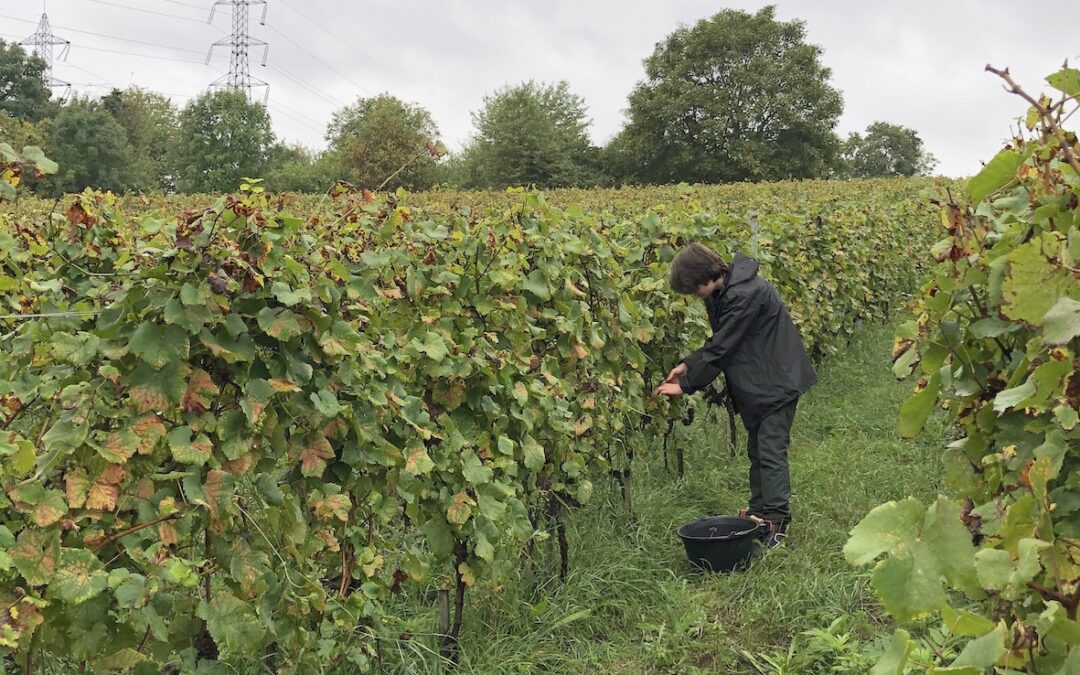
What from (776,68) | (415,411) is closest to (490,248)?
(415,411)

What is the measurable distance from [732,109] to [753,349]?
5148 cm

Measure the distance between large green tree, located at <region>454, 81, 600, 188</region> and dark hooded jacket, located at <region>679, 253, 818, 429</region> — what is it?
41.7 m

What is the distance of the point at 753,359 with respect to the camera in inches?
178

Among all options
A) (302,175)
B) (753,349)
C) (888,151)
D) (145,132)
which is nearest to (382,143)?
(302,175)

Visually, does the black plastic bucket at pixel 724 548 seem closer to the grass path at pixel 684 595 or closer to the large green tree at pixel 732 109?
the grass path at pixel 684 595

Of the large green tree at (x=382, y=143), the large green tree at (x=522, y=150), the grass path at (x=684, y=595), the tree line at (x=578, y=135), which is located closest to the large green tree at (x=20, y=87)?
the tree line at (x=578, y=135)

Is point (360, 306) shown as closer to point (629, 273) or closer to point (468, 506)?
point (468, 506)

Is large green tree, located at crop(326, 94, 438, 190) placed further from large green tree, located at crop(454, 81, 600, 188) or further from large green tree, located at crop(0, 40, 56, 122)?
large green tree, located at crop(0, 40, 56, 122)

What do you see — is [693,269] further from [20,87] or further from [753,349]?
[20,87]

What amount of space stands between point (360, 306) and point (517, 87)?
58475 mm

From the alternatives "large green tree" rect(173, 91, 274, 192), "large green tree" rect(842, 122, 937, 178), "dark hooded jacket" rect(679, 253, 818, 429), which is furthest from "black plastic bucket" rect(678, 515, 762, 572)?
"large green tree" rect(842, 122, 937, 178)

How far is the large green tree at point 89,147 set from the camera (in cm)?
4738

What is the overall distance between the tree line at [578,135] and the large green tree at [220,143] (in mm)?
94

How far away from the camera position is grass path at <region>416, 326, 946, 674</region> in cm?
343
